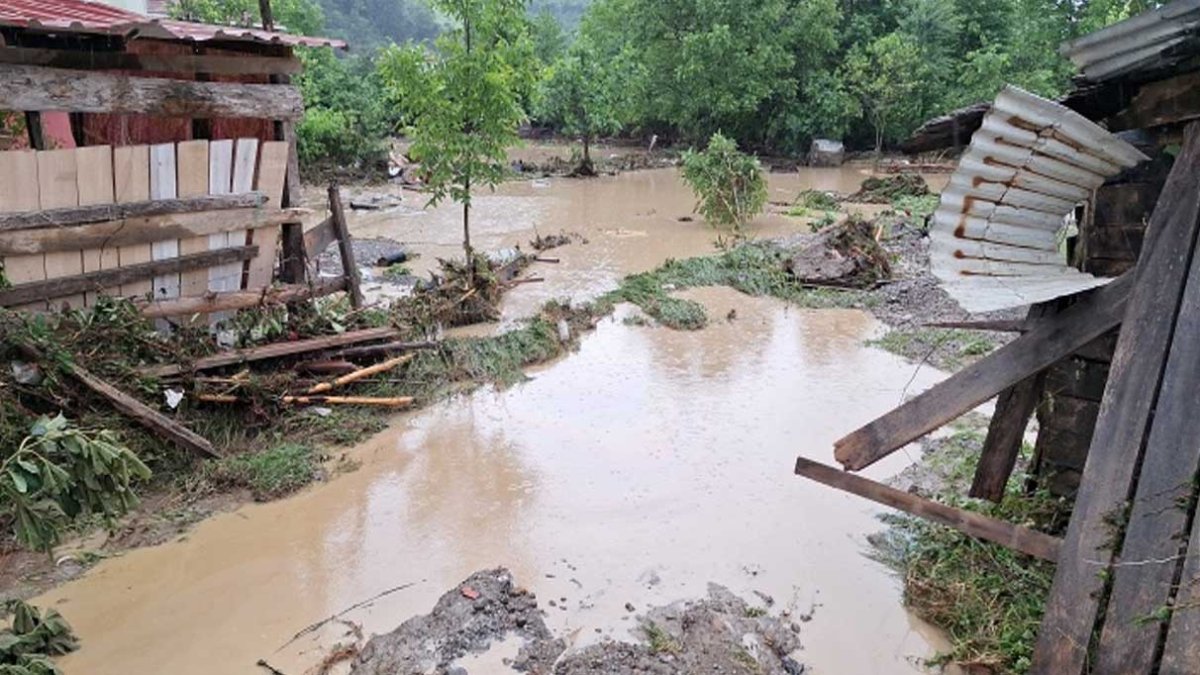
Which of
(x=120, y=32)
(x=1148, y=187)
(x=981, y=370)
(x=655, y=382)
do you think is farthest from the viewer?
(x=655, y=382)

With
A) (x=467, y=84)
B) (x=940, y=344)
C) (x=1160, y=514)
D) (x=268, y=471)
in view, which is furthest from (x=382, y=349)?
(x=1160, y=514)

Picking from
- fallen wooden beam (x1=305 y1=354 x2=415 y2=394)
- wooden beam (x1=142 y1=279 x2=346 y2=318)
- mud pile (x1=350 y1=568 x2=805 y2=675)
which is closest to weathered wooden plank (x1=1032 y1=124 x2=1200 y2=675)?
mud pile (x1=350 y1=568 x2=805 y2=675)

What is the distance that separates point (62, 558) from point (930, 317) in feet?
29.9

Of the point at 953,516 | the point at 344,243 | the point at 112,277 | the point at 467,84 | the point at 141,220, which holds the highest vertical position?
the point at 467,84

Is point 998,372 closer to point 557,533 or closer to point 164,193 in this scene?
point 557,533

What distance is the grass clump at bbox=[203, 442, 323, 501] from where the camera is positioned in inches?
231

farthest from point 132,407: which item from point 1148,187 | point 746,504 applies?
point 1148,187

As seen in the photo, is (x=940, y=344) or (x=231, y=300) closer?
(x=231, y=300)

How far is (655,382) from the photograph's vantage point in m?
8.23

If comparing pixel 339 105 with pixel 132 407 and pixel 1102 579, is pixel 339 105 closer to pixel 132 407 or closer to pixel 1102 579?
pixel 132 407

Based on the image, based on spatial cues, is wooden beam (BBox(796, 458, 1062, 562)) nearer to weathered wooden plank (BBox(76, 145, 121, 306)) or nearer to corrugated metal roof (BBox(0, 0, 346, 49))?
corrugated metal roof (BBox(0, 0, 346, 49))

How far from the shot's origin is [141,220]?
6.24 metres

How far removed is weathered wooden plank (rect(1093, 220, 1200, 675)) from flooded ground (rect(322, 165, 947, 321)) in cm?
768

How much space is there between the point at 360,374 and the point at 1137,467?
5890 mm
